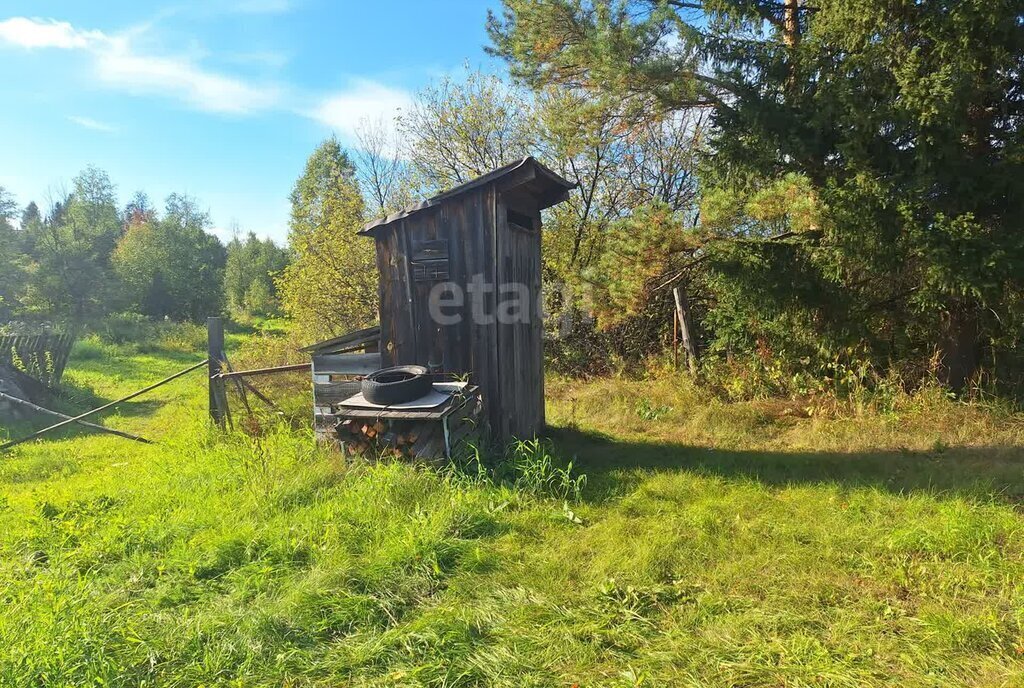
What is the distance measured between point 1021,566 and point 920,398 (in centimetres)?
407

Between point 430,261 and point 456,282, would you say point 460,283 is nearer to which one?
point 456,282

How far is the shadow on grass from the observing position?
479 centimetres

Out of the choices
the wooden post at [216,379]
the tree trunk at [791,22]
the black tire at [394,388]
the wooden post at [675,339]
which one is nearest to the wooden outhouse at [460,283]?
the black tire at [394,388]

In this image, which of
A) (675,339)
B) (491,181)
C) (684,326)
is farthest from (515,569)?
(675,339)

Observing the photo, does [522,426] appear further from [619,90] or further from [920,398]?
[920,398]

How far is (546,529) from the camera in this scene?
4055 mm

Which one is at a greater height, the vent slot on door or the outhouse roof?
the outhouse roof

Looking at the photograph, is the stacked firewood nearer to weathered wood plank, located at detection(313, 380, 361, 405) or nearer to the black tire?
the black tire

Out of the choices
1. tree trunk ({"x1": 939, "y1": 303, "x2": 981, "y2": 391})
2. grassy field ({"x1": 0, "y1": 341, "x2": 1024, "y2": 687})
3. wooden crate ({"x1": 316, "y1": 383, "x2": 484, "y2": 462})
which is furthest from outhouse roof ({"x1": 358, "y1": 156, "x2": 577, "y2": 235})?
tree trunk ({"x1": 939, "y1": 303, "x2": 981, "y2": 391})

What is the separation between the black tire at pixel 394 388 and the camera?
4973mm

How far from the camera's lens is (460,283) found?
222 inches

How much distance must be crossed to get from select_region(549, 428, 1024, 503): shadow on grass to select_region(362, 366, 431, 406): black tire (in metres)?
1.83

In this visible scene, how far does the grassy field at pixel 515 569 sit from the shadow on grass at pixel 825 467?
0.04 m

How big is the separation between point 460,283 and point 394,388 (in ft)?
4.43
